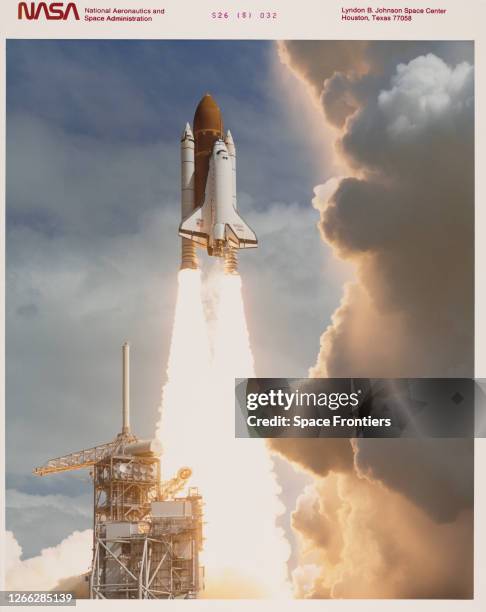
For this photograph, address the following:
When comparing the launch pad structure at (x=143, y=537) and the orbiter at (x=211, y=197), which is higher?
the orbiter at (x=211, y=197)

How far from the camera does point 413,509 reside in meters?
52.4

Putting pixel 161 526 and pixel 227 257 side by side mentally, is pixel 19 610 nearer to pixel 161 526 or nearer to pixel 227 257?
pixel 161 526

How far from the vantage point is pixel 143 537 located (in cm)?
5619

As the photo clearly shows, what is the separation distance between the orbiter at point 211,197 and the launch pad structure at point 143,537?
5.97 meters
